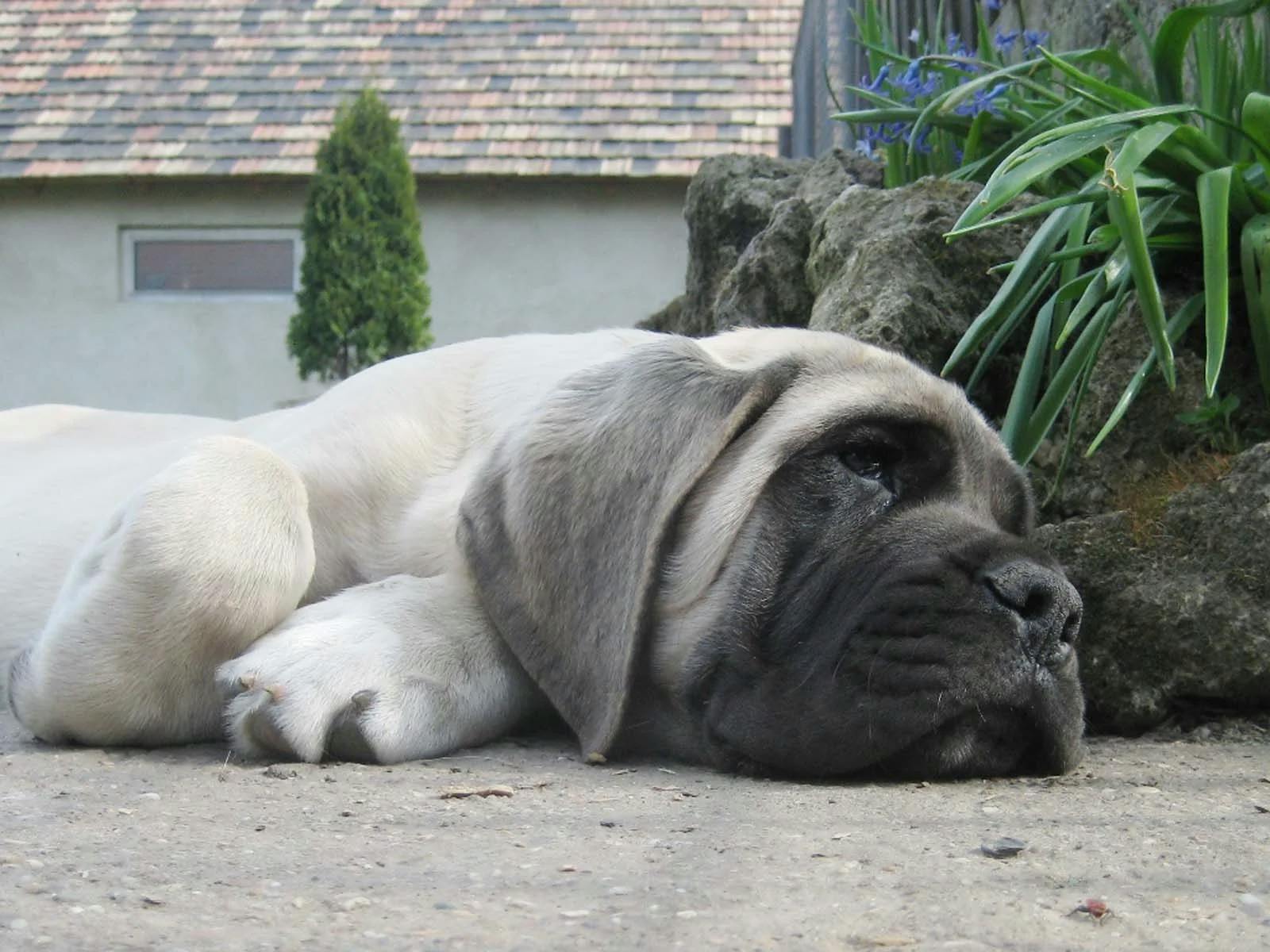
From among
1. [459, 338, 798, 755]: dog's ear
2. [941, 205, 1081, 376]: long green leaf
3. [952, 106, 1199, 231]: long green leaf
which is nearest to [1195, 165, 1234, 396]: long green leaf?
[952, 106, 1199, 231]: long green leaf

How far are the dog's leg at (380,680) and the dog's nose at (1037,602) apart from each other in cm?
100

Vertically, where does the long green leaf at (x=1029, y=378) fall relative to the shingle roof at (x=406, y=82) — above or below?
below

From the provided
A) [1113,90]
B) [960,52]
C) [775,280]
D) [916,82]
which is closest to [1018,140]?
[1113,90]

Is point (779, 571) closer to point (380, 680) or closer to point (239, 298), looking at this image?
point (380, 680)

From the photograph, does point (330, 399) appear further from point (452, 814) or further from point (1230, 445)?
point (1230, 445)

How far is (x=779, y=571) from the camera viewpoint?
9.53 feet

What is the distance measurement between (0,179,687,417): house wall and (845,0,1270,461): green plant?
11724mm

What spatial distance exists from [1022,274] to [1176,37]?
75 cm

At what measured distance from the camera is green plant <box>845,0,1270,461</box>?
133 inches

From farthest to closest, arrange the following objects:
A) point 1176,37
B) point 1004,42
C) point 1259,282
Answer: point 1004,42 < point 1176,37 < point 1259,282

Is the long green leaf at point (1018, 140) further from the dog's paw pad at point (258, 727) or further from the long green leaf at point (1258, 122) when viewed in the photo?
the dog's paw pad at point (258, 727)

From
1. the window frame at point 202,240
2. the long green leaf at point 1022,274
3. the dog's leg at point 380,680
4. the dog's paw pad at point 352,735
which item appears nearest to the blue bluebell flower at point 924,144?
the long green leaf at point 1022,274

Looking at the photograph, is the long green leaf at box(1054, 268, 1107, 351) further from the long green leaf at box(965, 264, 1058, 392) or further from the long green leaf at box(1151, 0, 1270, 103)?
the long green leaf at box(1151, 0, 1270, 103)

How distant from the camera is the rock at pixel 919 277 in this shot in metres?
4.11
